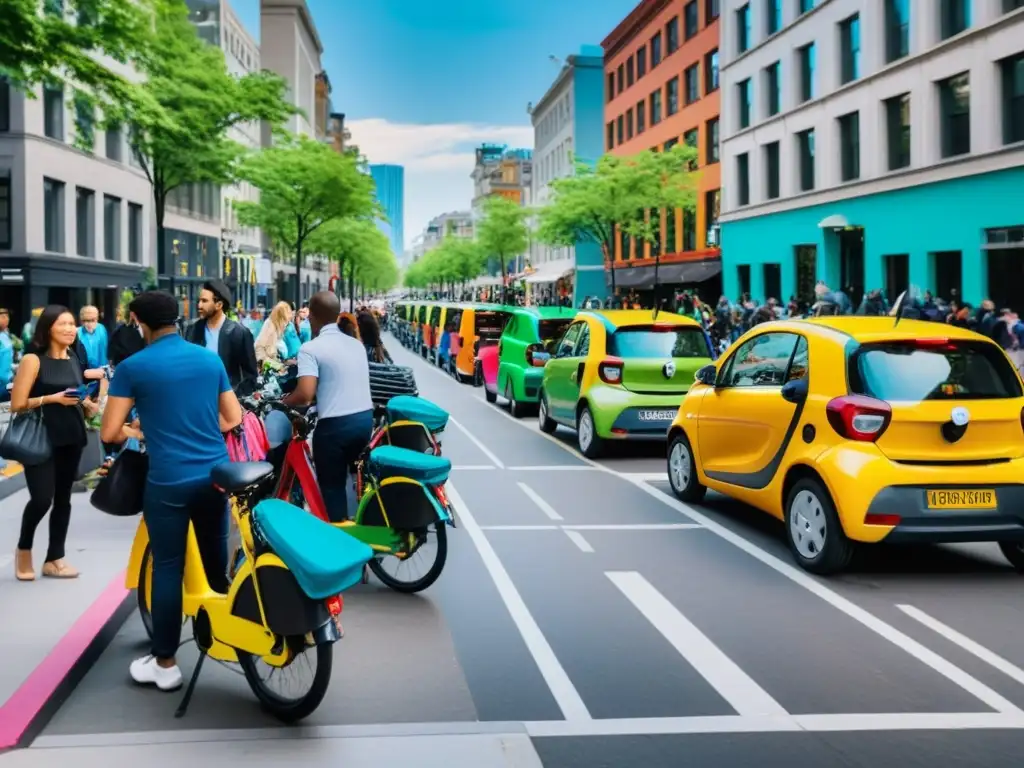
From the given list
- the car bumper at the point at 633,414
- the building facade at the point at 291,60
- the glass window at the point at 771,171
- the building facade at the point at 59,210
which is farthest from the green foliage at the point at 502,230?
the car bumper at the point at 633,414

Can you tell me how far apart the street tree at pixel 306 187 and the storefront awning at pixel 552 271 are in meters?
28.2

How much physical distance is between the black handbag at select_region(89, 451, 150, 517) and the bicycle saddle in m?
0.63

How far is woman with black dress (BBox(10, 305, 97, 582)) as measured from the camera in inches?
304

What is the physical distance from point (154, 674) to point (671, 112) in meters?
57.7

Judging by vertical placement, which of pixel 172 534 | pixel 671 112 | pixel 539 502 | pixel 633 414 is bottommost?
pixel 539 502

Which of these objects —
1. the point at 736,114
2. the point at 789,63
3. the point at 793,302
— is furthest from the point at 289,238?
the point at 793,302

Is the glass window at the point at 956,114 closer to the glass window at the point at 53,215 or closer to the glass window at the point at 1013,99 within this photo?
the glass window at the point at 1013,99

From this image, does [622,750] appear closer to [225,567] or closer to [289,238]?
[225,567]

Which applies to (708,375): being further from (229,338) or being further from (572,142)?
(572,142)

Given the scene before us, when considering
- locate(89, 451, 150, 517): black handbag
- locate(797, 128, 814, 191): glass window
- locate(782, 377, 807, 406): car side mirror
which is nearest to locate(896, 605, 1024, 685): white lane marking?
locate(782, 377, 807, 406): car side mirror

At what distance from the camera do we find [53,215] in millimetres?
39969

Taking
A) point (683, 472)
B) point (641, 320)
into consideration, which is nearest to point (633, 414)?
point (641, 320)

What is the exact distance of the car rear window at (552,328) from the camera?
838 inches

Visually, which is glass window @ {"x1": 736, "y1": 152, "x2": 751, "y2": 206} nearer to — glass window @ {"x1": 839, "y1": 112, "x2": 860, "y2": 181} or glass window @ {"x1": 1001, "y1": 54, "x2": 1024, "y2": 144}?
glass window @ {"x1": 839, "y1": 112, "x2": 860, "y2": 181}
